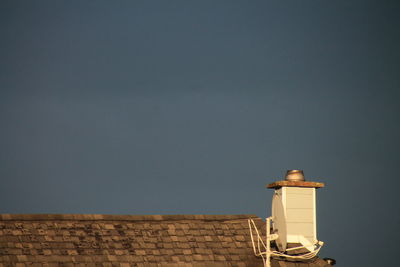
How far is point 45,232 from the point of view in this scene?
17.8 m

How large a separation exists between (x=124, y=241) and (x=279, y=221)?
13.5 feet

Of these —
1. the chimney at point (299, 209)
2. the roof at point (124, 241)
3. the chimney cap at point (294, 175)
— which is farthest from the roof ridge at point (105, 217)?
the chimney cap at point (294, 175)

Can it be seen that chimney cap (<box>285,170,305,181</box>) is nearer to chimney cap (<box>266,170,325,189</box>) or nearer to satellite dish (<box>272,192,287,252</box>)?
chimney cap (<box>266,170,325,189</box>)

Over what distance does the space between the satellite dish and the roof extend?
0.66 metres

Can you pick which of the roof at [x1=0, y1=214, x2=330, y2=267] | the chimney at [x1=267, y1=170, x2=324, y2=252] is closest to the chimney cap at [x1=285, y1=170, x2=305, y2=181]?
the chimney at [x1=267, y1=170, x2=324, y2=252]

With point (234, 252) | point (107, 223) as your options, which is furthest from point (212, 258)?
point (107, 223)

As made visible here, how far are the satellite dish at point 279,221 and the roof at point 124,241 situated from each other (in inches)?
25.9

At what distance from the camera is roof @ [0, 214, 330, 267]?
1712 cm

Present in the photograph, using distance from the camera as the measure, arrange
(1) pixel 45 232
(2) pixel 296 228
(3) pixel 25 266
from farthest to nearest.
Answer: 1. (2) pixel 296 228
2. (1) pixel 45 232
3. (3) pixel 25 266

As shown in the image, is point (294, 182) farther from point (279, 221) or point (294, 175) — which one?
point (279, 221)

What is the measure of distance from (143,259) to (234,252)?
97.4 inches

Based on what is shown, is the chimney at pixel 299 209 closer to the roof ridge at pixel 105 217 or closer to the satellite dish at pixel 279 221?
the satellite dish at pixel 279 221

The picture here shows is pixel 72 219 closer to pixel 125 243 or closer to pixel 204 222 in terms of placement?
pixel 125 243

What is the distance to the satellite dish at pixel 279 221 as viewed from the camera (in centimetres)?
1731
